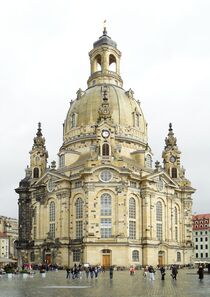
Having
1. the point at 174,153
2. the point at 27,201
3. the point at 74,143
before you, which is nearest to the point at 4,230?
the point at 27,201

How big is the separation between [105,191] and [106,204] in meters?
2.28

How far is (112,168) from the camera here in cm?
8638

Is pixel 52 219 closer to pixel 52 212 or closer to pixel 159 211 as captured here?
pixel 52 212

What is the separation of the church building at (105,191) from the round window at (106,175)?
0.58ft

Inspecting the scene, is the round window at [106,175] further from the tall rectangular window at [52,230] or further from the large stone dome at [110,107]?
the large stone dome at [110,107]

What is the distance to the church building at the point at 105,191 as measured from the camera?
86062mm

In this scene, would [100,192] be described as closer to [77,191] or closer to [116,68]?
[77,191]

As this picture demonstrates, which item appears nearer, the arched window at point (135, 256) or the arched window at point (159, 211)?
the arched window at point (135, 256)

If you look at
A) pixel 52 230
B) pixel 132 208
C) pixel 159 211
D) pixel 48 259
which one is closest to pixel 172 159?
pixel 159 211

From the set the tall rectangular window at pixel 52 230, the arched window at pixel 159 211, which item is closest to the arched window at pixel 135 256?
the arched window at pixel 159 211

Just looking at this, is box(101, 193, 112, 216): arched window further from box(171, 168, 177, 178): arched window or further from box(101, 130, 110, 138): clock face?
box(171, 168, 177, 178): arched window

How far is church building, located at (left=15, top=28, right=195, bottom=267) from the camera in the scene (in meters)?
86.1

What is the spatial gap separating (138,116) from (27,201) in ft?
98.8

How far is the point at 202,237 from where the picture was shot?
137 metres
